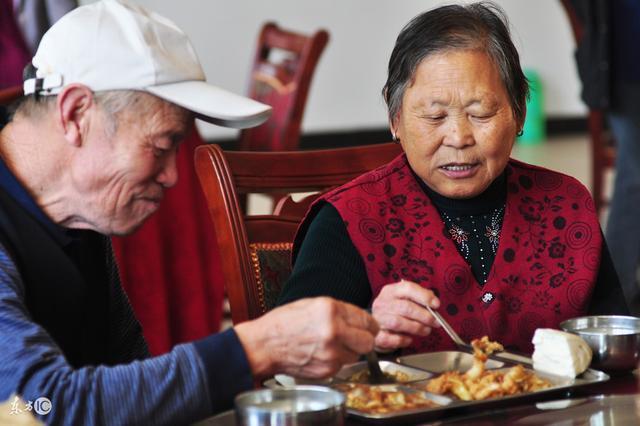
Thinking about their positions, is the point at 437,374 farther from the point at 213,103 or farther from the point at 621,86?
the point at 621,86

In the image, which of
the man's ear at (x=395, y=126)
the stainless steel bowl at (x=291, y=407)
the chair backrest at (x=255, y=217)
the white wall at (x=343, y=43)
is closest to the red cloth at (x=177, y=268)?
the chair backrest at (x=255, y=217)

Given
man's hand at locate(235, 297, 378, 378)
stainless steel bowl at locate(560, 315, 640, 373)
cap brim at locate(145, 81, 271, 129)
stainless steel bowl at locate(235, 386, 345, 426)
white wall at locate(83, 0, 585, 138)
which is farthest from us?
white wall at locate(83, 0, 585, 138)

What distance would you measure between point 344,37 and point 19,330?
706cm

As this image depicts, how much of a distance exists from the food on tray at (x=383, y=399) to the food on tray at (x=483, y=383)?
0.04 m

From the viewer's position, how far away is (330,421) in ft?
3.91

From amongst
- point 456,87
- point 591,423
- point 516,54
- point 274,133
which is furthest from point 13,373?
point 274,133

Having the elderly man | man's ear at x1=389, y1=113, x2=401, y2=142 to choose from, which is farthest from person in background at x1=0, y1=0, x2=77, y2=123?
the elderly man

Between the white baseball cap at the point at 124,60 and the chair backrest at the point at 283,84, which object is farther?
the chair backrest at the point at 283,84

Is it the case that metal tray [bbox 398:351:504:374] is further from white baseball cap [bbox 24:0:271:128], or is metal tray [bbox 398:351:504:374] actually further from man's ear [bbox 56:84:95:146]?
man's ear [bbox 56:84:95:146]

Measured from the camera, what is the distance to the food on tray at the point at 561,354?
4.88 feet

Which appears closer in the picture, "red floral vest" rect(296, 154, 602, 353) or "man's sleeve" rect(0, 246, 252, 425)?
"man's sleeve" rect(0, 246, 252, 425)

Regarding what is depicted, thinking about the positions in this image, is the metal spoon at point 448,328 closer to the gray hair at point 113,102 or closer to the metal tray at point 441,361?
the metal tray at point 441,361

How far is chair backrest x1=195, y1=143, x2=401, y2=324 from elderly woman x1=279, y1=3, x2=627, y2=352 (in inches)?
2.7

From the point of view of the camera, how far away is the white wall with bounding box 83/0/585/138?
24.4ft
